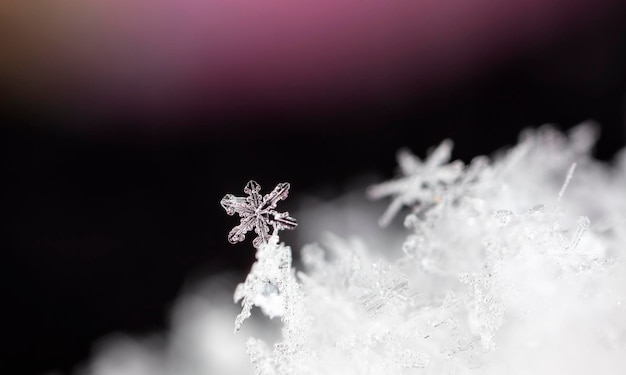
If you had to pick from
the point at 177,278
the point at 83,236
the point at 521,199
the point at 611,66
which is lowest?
the point at 521,199

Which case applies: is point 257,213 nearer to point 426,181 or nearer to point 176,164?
point 426,181

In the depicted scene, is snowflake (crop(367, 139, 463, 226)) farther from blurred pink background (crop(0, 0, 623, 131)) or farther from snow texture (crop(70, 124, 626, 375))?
blurred pink background (crop(0, 0, 623, 131))

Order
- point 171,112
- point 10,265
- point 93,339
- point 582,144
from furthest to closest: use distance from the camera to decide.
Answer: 1. point 171,112
2. point 10,265
3. point 93,339
4. point 582,144

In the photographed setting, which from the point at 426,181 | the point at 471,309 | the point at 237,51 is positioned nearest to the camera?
the point at 471,309

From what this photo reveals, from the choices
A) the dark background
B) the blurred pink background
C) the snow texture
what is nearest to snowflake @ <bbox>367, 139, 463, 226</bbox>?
the snow texture

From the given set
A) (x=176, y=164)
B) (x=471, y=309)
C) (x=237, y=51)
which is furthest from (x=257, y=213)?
(x=237, y=51)

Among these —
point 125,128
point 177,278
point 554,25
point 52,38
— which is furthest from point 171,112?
point 554,25

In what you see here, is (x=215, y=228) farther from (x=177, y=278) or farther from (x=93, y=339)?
(x=93, y=339)

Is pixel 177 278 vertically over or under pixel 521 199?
over
